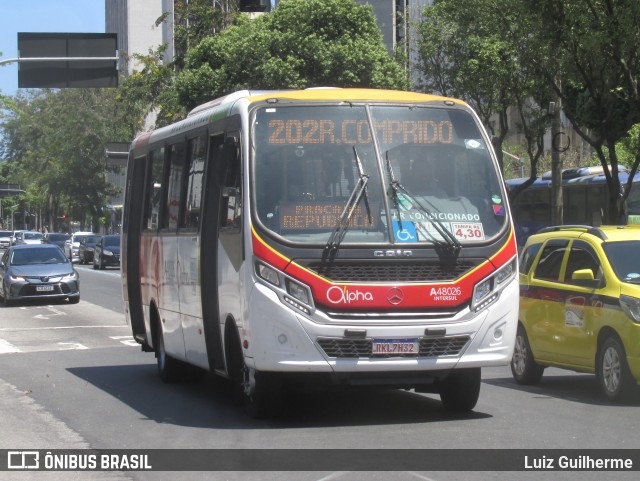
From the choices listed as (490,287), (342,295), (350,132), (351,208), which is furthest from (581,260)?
(342,295)

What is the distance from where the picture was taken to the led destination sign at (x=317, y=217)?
1065 centimetres

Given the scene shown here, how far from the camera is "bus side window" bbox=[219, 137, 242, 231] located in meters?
11.1

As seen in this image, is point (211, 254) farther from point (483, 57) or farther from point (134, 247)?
point (483, 57)

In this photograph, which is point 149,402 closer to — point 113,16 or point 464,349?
point 464,349

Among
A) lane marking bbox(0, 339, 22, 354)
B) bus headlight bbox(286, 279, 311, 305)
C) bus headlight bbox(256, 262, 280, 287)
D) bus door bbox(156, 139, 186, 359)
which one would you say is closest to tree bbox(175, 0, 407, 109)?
lane marking bbox(0, 339, 22, 354)

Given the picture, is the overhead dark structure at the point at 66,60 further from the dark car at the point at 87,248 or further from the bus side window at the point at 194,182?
the dark car at the point at 87,248

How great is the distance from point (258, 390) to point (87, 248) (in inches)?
2241

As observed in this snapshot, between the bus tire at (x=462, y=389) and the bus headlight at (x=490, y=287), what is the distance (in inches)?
30.2

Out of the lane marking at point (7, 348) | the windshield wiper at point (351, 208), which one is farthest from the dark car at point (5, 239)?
the windshield wiper at point (351, 208)

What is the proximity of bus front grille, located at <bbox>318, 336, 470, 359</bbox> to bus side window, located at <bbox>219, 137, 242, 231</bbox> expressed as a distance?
55.8 inches

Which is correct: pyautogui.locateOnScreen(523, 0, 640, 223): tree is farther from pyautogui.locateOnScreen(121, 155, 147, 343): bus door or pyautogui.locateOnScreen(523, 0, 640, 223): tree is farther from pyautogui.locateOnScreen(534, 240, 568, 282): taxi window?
pyautogui.locateOnScreen(121, 155, 147, 343): bus door

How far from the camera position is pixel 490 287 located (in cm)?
1088

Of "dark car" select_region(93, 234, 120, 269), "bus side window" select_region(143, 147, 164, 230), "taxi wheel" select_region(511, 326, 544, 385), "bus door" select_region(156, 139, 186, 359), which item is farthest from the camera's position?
"dark car" select_region(93, 234, 120, 269)

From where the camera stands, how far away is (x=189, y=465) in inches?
350
